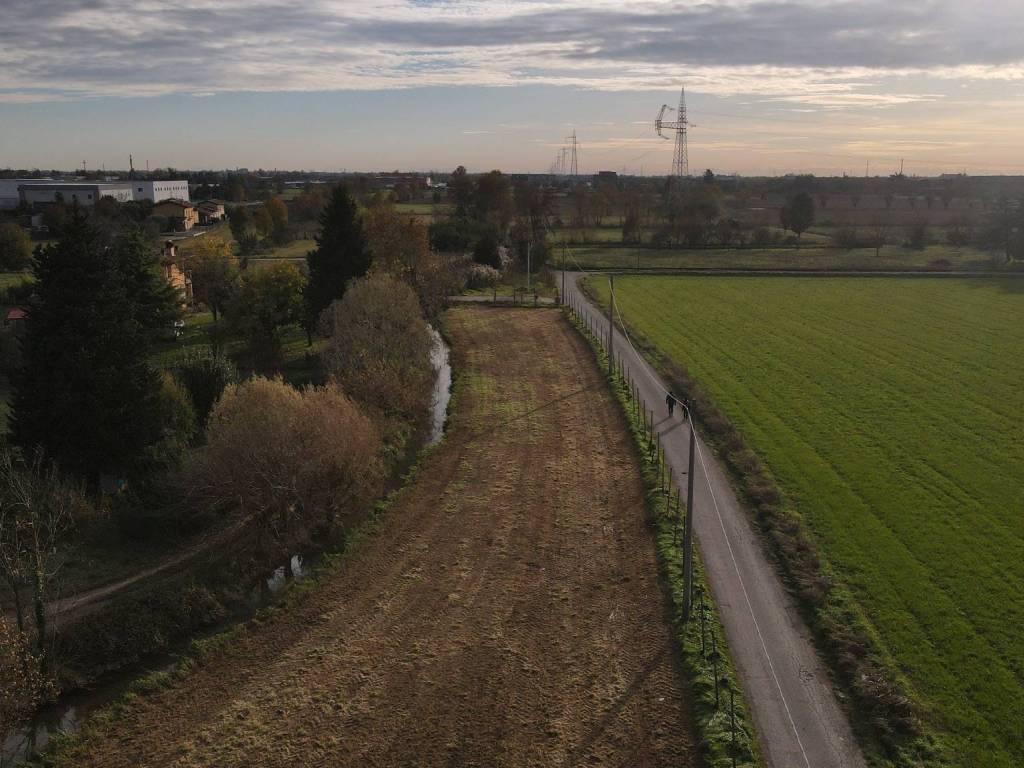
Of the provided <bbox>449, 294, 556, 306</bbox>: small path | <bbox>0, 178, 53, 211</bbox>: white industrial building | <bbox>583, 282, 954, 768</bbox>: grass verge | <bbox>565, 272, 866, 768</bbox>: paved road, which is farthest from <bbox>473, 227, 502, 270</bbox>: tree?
<bbox>0, 178, 53, 211</bbox>: white industrial building

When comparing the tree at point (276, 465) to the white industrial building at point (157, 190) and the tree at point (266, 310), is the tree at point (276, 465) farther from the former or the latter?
the white industrial building at point (157, 190)

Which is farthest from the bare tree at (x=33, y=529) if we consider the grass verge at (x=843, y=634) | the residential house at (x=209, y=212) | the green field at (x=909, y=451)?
the residential house at (x=209, y=212)

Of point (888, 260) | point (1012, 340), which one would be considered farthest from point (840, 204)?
point (1012, 340)

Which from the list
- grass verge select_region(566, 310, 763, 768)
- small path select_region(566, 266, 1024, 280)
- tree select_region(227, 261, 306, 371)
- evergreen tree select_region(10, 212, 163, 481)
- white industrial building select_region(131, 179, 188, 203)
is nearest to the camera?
grass verge select_region(566, 310, 763, 768)

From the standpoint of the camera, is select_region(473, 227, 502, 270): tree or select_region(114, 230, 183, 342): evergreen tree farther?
select_region(473, 227, 502, 270): tree

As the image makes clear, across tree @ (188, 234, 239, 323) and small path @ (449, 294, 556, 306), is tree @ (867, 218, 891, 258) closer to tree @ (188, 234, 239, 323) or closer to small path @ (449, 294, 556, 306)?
small path @ (449, 294, 556, 306)

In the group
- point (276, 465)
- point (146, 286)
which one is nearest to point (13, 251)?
point (146, 286)

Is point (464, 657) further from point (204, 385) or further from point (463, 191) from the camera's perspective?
point (463, 191)
